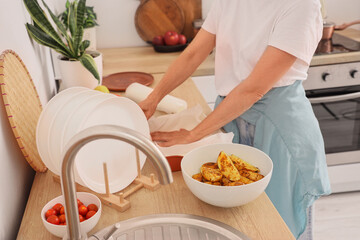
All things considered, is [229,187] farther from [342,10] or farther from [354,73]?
[342,10]

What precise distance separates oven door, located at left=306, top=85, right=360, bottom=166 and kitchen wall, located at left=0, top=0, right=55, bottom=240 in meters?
1.45

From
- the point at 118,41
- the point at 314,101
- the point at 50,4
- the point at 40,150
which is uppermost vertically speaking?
the point at 50,4

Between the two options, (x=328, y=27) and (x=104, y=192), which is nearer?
(x=104, y=192)

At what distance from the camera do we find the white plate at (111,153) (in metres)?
0.99

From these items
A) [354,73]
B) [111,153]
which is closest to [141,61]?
[354,73]

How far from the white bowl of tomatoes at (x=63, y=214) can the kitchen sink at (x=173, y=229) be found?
4 cm

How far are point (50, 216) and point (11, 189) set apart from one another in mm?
166

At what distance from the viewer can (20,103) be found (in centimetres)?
106

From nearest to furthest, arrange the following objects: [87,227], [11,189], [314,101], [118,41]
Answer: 1. [87,227]
2. [11,189]
3. [314,101]
4. [118,41]

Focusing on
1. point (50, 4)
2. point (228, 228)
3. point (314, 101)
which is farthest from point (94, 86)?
point (314, 101)

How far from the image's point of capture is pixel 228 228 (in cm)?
88

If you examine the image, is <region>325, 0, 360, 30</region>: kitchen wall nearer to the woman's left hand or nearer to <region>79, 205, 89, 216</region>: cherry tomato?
the woman's left hand

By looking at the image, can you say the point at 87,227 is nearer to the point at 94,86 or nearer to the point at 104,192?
the point at 104,192

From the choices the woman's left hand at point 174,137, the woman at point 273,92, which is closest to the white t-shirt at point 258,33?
the woman at point 273,92
